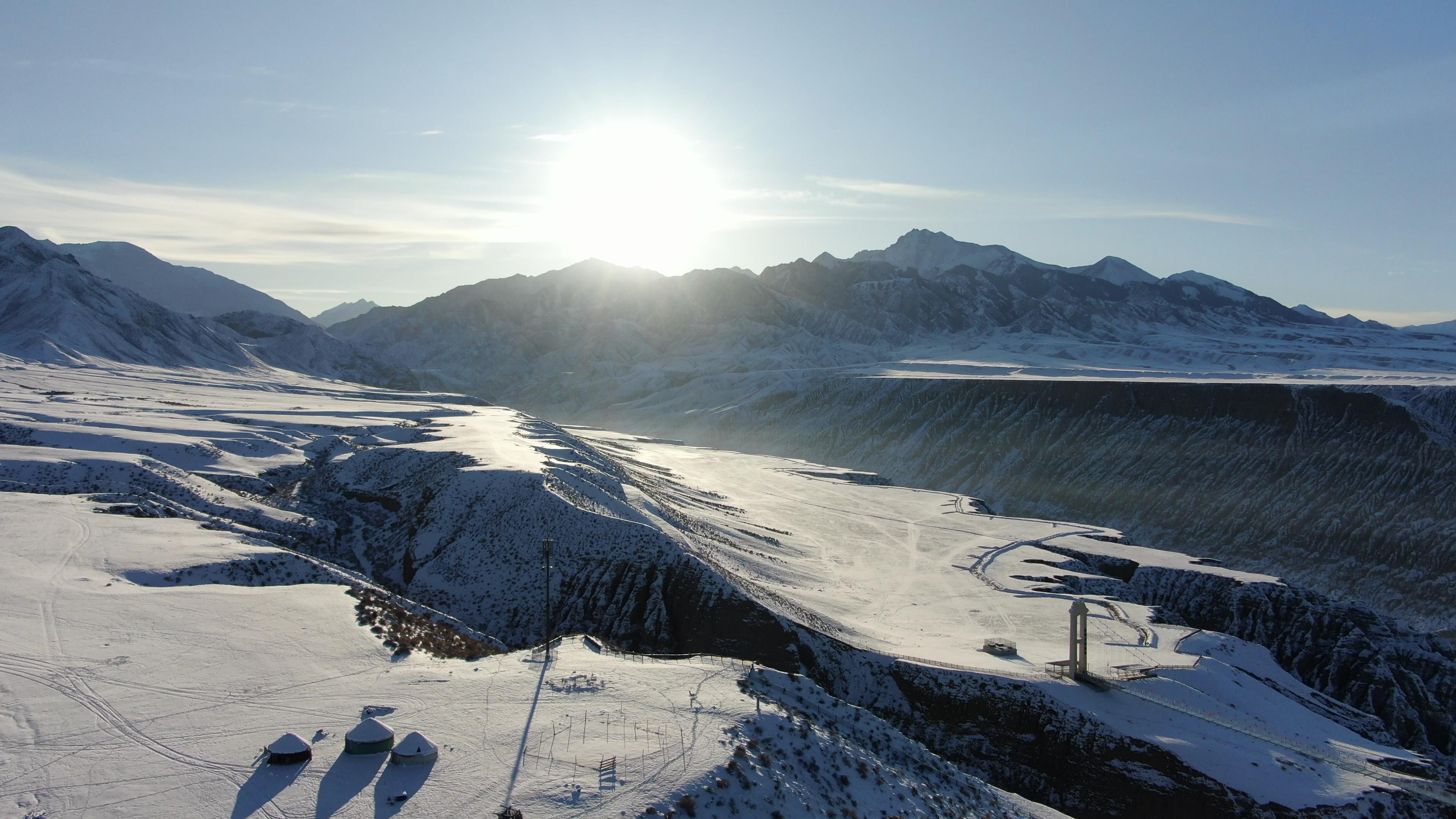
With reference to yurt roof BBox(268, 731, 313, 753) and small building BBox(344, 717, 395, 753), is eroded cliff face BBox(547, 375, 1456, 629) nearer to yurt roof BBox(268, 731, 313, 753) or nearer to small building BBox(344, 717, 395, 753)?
small building BBox(344, 717, 395, 753)

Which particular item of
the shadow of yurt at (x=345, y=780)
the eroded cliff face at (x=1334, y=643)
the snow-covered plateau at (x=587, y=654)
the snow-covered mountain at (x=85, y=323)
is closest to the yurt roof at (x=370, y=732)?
the shadow of yurt at (x=345, y=780)

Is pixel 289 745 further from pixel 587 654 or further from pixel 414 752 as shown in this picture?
pixel 587 654

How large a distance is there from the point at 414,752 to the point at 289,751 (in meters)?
2.60

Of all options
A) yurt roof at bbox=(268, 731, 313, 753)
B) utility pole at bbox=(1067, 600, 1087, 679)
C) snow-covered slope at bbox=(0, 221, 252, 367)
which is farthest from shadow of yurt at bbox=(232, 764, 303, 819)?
snow-covered slope at bbox=(0, 221, 252, 367)

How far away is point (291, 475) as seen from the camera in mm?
59375

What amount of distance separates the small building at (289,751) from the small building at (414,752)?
1790mm

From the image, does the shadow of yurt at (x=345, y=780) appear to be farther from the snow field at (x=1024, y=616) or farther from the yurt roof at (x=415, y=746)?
the snow field at (x=1024, y=616)

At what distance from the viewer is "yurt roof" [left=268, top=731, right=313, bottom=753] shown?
17828 mm

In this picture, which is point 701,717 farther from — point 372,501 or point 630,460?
point 630,460

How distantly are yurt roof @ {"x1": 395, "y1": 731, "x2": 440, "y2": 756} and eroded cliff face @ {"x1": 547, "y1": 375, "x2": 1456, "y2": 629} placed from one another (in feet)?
322

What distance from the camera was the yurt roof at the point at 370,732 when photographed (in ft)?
61.2

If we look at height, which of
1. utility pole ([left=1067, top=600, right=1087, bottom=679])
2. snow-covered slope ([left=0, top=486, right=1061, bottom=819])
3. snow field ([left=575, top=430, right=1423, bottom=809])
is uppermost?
snow-covered slope ([left=0, top=486, right=1061, bottom=819])

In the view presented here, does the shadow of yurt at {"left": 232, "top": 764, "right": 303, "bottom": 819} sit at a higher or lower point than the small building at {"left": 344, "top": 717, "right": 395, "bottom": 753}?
lower

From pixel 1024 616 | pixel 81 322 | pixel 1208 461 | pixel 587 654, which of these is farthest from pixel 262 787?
pixel 81 322
